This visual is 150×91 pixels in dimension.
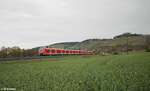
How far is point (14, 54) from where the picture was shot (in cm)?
3597

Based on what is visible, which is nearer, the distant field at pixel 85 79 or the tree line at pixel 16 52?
the distant field at pixel 85 79

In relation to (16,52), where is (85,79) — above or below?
below

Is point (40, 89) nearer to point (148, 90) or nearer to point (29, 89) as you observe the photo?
point (29, 89)

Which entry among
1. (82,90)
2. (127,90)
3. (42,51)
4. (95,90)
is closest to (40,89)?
(82,90)

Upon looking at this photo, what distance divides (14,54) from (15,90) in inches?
1525

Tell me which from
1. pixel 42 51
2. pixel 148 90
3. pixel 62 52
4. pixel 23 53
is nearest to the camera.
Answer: pixel 148 90

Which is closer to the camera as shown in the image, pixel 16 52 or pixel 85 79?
pixel 85 79

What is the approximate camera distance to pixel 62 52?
1657 inches

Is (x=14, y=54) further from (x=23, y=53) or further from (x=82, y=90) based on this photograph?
(x=82, y=90)

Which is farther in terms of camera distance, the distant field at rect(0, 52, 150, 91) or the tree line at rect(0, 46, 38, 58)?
the tree line at rect(0, 46, 38, 58)

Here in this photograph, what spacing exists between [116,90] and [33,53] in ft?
140

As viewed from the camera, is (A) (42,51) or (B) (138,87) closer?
(B) (138,87)

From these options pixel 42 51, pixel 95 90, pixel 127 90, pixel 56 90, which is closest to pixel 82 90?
pixel 95 90

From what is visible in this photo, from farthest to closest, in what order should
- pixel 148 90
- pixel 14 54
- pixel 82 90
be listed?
1. pixel 14 54
2. pixel 82 90
3. pixel 148 90
